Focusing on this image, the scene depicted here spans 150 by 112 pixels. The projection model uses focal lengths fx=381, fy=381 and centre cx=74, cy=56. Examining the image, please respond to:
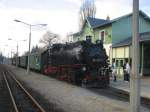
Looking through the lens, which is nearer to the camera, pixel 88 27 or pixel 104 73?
pixel 104 73

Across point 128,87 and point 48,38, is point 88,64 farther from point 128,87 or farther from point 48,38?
point 48,38

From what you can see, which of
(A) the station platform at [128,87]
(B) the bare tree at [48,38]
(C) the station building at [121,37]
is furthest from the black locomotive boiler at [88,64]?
(B) the bare tree at [48,38]

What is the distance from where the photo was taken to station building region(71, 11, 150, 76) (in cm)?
4184

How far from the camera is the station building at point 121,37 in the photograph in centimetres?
4184

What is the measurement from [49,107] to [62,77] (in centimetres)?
1736

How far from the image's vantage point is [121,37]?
4922 centimetres

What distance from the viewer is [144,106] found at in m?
17.8

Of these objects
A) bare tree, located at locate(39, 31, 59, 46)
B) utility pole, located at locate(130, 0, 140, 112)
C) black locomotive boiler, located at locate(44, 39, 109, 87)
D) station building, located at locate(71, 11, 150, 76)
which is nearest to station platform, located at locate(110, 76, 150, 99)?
black locomotive boiler, located at locate(44, 39, 109, 87)

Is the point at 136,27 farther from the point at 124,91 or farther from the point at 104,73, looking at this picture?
the point at 104,73

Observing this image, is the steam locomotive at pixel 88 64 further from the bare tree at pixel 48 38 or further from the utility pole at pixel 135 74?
the bare tree at pixel 48 38

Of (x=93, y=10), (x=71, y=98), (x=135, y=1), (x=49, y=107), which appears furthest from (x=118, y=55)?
(x=93, y=10)

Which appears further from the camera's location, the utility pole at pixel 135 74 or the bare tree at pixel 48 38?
the bare tree at pixel 48 38

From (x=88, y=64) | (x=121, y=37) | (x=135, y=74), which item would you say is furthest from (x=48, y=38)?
(x=135, y=74)

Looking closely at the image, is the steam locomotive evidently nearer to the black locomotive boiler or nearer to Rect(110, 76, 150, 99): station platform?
the black locomotive boiler
